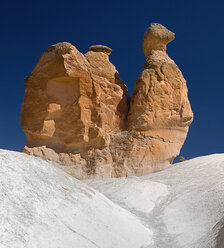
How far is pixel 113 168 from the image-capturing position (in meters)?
12.1

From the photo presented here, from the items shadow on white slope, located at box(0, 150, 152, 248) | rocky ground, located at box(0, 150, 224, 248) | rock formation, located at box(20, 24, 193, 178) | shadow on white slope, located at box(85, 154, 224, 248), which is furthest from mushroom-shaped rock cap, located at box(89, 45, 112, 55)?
shadow on white slope, located at box(0, 150, 152, 248)

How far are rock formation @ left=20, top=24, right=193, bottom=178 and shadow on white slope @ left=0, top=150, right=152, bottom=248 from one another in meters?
6.92

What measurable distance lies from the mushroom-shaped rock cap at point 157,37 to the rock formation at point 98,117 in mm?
871

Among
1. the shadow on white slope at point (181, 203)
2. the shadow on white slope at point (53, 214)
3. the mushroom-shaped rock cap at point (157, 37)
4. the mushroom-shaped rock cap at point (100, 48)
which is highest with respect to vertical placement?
the mushroom-shaped rock cap at point (157, 37)

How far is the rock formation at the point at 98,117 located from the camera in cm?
1223

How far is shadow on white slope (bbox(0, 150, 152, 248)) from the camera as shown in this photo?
3.08 m

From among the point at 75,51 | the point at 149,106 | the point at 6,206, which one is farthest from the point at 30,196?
the point at 75,51

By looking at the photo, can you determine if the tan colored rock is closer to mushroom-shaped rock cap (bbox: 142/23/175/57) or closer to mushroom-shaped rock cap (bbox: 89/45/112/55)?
mushroom-shaped rock cap (bbox: 142/23/175/57)

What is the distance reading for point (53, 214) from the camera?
12.0ft

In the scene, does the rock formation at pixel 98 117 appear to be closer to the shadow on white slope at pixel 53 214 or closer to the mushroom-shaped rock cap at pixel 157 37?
the mushroom-shaped rock cap at pixel 157 37

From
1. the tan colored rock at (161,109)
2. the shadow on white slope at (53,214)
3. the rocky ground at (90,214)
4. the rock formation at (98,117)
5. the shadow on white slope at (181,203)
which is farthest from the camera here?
the tan colored rock at (161,109)

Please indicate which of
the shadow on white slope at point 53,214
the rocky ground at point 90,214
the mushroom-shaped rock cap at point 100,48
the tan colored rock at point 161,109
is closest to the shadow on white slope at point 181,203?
the rocky ground at point 90,214

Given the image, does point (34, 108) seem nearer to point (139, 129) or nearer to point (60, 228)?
point (139, 129)

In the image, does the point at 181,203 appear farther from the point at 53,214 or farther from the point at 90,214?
the point at 53,214
